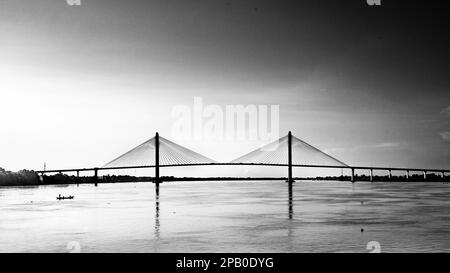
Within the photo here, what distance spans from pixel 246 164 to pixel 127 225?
76.0m

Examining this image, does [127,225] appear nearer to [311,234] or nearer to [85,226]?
[85,226]

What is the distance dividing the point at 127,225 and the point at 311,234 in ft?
31.0

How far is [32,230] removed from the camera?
23.7 metres

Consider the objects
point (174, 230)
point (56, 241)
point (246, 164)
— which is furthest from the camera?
point (246, 164)

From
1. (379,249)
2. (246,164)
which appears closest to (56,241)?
(379,249)

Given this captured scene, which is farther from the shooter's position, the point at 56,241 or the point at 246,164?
the point at 246,164
